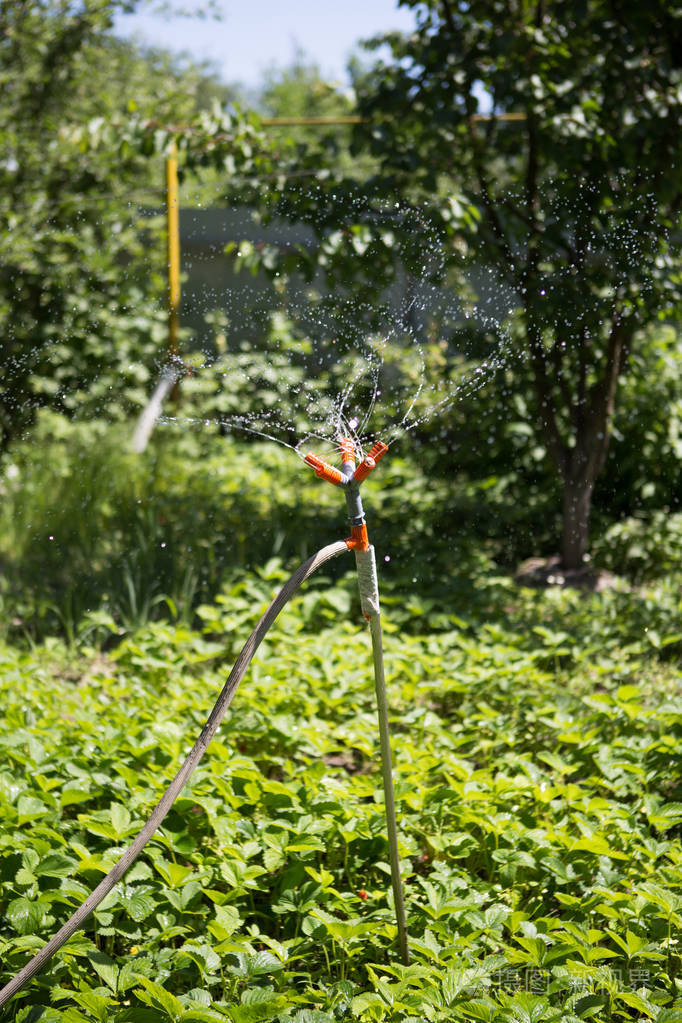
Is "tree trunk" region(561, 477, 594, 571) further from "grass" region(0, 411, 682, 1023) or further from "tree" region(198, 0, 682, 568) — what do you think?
"grass" region(0, 411, 682, 1023)

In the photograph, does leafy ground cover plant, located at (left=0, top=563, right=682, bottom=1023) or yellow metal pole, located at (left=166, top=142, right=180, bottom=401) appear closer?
leafy ground cover plant, located at (left=0, top=563, right=682, bottom=1023)

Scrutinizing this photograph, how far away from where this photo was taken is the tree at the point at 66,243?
18.0 ft

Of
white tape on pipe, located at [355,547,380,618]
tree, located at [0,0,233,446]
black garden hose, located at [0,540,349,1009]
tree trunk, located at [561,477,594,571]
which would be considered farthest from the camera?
tree, located at [0,0,233,446]

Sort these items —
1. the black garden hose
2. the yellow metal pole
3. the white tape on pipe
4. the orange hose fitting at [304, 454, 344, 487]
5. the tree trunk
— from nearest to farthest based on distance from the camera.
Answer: the black garden hose → the orange hose fitting at [304, 454, 344, 487] → the white tape on pipe → the tree trunk → the yellow metal pole

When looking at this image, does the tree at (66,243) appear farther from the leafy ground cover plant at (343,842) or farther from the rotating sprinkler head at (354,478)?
the rotating sprinkler head at (354,478)

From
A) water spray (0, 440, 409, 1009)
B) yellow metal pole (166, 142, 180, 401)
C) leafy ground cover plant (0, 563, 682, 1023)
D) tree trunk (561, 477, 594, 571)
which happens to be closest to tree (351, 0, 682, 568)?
tree trunk (561, 477, 594, 571)

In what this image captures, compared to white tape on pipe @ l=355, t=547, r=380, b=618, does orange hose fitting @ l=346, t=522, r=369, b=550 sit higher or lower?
higher

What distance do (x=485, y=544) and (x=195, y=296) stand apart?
2.04 meters

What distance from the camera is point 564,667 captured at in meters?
2.91

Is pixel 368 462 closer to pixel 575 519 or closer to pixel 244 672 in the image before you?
pixel 244 672

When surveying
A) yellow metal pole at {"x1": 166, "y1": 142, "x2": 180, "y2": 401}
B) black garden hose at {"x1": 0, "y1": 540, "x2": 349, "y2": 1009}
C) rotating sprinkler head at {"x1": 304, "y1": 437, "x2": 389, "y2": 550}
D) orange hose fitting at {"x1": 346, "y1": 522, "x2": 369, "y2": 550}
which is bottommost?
black garden hose at {"x1": 0, "y1": 540, "x2": 349, "y2": 1009}

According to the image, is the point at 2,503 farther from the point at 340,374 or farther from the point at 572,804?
the point at 572,804

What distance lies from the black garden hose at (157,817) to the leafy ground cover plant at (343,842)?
0.39 feet

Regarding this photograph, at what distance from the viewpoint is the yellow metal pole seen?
5.13 m
